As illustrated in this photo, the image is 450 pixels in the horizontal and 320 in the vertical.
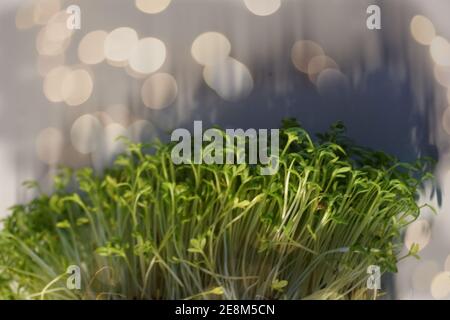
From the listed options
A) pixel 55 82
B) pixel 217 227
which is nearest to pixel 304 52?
pixel 217 227

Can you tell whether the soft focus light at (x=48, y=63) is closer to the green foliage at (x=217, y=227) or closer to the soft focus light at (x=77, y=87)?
the soft focus light at (x=77, y=87)

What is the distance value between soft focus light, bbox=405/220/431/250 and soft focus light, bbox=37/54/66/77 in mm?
697

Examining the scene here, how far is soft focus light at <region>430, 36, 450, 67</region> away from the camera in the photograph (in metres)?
1.06

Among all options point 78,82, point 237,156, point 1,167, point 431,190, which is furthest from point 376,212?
point 1,167

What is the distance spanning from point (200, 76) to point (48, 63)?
10.8 inches

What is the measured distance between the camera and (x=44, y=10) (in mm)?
1037

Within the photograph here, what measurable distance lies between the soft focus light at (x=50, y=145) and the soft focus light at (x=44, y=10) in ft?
0.65

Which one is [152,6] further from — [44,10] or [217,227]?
[217,227]

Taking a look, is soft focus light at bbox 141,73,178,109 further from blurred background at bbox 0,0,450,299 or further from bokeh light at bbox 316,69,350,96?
bokeh light at bbox 316,69,350,96

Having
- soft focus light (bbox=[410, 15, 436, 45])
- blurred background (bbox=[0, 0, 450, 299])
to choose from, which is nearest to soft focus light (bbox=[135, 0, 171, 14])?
blurred background (bbox=[0, 0, 450, 299])

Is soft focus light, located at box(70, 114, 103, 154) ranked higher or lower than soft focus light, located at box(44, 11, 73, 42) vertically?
lower

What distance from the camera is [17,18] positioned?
1042mm

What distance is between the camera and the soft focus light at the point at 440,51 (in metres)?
1.06

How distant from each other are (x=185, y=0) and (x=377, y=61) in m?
0.37
